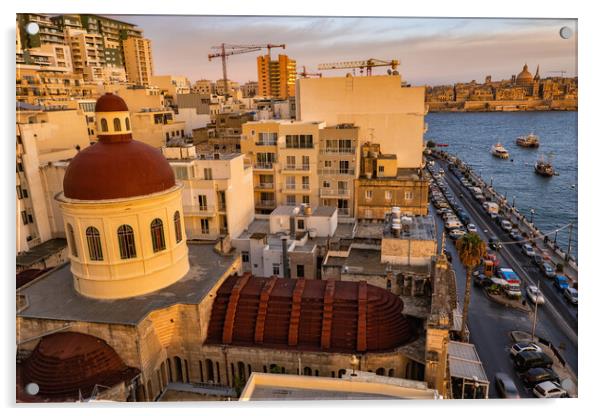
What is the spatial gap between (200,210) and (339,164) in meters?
10.8

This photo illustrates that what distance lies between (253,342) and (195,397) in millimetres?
Result: 2580

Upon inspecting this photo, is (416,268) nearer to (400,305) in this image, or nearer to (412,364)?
(400,305)

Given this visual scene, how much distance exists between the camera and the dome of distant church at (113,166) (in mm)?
14492

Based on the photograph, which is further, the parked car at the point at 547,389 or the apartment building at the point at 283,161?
the apartment building at the point at 283,161

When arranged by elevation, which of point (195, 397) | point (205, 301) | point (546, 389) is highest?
point (205, 301)

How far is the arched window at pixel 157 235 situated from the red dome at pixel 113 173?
3.97 ft

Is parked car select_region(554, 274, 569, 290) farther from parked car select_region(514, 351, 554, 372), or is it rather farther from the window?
the window

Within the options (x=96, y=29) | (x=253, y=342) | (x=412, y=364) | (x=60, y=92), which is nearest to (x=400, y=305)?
(x=412, y=364)

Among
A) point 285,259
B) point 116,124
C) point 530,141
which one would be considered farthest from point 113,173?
point 530,141

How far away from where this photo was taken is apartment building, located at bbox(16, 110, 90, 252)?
2672 cm

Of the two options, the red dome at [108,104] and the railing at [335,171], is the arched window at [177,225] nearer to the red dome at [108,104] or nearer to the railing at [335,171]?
the red dome at [108,104]

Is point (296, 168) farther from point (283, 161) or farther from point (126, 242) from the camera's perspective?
point (126, 242)

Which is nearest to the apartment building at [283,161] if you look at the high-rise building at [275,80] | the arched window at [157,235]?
the arched window at [157,235]

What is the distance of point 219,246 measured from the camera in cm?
1994
